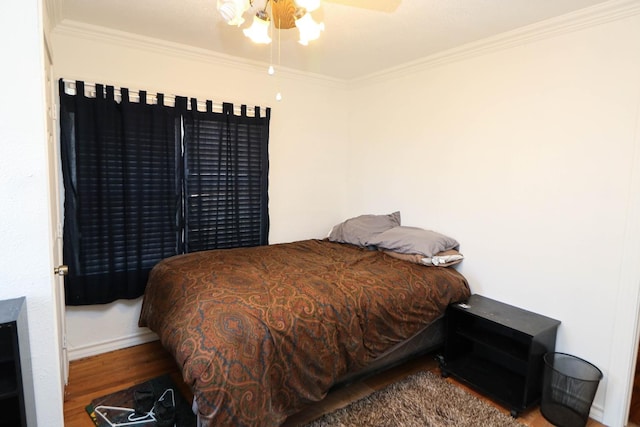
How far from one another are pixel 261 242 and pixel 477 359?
2.06 metres

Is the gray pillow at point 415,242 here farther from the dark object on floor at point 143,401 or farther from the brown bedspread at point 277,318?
the dark object on floor at point 143,401

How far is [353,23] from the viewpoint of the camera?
93.6 inches

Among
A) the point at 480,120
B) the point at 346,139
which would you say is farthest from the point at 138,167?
the point at 480,120

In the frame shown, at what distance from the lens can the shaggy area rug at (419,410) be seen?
205 centimetres

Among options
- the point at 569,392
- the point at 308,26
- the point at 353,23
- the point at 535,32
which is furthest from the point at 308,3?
the point at 569,392

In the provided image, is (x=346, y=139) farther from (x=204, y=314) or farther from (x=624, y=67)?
(x=204, y=314)

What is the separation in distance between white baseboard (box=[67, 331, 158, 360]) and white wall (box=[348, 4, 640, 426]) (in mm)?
2529

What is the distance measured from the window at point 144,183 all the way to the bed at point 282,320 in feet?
1.05

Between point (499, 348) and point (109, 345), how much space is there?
2.89 meters

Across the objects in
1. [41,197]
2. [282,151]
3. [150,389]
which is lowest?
[150,389]

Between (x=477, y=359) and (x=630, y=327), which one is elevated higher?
(x=630, y=327)

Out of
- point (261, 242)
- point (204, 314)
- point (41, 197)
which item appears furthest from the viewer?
point (261, 242)

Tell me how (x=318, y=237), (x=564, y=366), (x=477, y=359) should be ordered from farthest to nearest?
(x=318, y=237) < (x=477, y=359) < (x=564, y=366)

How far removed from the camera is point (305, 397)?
1.87m
